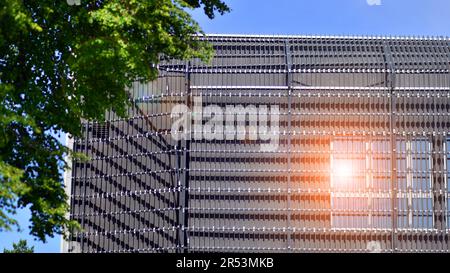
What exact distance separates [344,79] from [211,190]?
554 cm

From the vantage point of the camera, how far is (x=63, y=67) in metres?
22.1

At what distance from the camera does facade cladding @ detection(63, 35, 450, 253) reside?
102ft

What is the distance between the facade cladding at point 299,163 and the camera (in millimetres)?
31188

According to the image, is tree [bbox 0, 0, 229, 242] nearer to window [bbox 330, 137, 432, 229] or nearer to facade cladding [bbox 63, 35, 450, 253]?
facade cladding [bbox 63, 35, 450, 253]

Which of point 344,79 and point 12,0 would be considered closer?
point 12,0

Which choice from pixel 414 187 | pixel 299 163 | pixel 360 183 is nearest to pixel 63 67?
pixel 299 163

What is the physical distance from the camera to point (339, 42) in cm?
3331

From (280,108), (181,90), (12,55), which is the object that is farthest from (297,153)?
(12,55)

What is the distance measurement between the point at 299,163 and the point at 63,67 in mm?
11228

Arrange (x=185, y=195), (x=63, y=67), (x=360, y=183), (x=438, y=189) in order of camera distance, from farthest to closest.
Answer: (x=438, y=189) → (x=360, y=183) → (x=185, y=195) → (x=63, y=67)

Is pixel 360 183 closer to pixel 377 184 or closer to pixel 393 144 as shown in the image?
pixel 377 184
